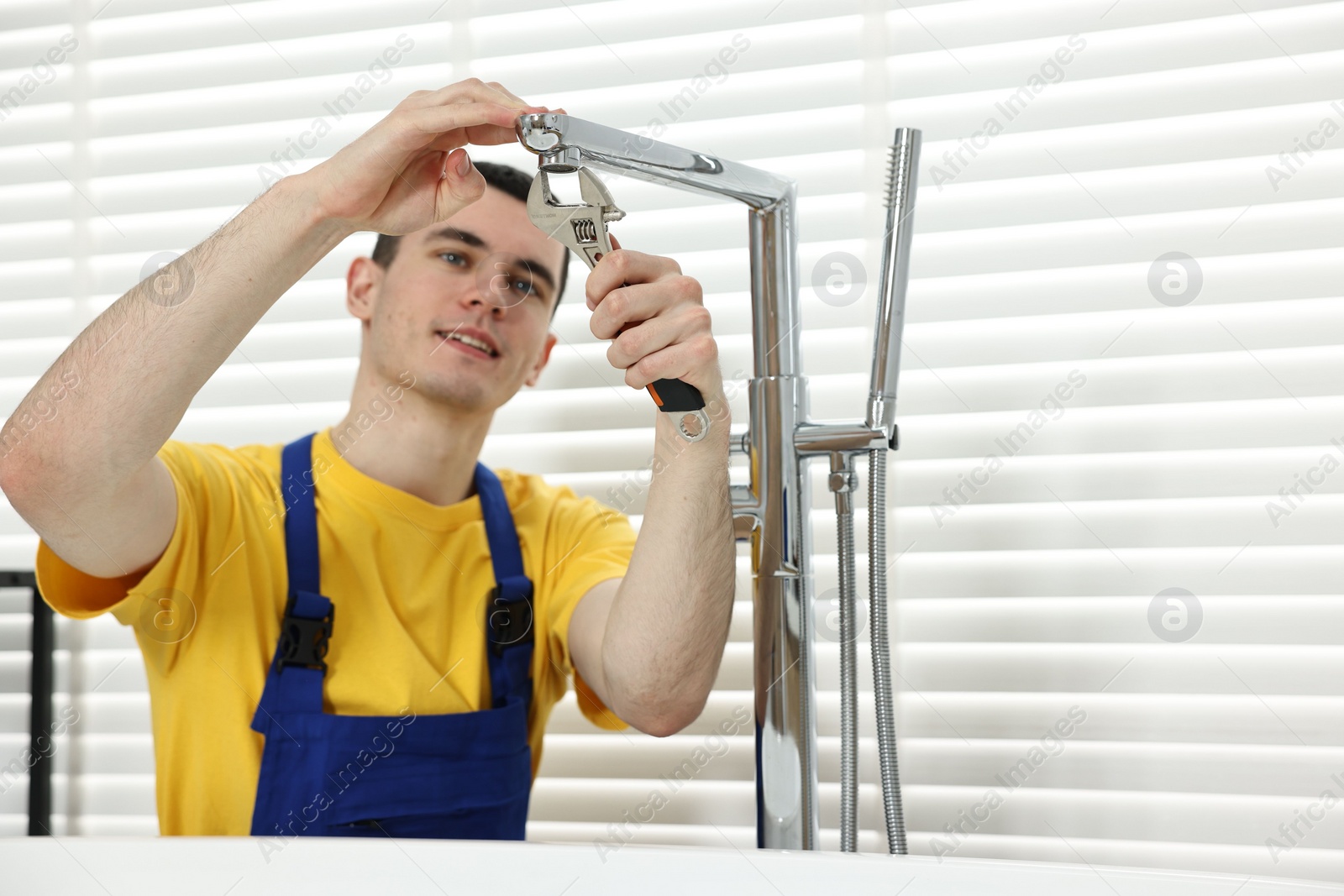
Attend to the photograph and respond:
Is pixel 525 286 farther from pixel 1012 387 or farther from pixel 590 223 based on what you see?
pixel 1012 387

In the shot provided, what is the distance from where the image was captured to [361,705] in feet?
2.89

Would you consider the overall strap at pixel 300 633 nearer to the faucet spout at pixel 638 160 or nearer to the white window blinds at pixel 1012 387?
the white window blinds at pixel 1012 387

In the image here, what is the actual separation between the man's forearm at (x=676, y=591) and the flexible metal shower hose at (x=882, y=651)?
0.11 meters

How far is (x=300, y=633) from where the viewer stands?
86cm

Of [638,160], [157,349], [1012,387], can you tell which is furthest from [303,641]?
[1012,387]

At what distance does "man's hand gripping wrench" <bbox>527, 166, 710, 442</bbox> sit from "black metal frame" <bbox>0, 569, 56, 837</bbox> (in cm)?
79

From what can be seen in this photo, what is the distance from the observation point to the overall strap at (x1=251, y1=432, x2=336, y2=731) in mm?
852

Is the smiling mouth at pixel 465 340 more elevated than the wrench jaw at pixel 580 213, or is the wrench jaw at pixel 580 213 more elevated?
the wrench jaw at pixel 580 213

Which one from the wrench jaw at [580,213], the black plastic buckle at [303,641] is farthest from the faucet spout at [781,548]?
the black plastic buckle at [303,641]

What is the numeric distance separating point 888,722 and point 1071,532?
297 mm

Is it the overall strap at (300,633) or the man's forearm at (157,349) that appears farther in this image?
the overall strap at (300,633)

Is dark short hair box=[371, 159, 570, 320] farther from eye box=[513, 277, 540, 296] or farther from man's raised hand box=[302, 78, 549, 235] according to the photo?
man's raised hand box=[302, 78, 549, 235]

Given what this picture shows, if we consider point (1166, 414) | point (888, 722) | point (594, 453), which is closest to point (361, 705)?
point (594, 453)

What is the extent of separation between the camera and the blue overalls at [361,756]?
84 cm
